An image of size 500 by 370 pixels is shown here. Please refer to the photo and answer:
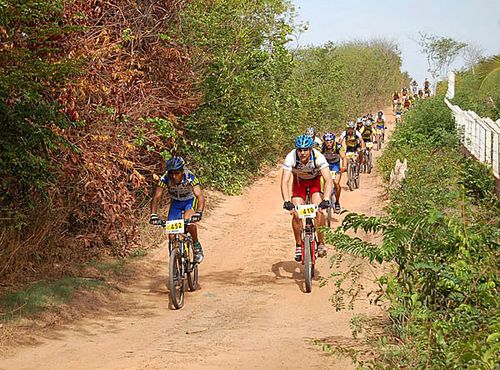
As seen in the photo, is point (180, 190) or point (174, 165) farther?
point (180, 190)

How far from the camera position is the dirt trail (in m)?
7.05

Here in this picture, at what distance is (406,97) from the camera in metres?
40.6

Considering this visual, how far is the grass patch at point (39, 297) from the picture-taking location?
8898 millimetres

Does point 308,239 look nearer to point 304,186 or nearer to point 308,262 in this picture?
point 308,262

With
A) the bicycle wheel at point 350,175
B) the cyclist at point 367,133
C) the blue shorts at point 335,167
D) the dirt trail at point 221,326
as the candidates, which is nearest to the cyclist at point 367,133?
Result: the cyclist at point 367,133

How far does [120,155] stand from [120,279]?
1.99m

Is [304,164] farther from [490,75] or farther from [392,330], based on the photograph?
[490,75]

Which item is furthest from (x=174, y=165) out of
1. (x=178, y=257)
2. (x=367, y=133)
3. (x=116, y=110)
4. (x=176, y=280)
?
(x=367, y=133)

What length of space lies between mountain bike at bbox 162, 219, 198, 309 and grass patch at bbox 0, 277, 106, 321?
1.47 m

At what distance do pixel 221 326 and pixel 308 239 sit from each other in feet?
6.39

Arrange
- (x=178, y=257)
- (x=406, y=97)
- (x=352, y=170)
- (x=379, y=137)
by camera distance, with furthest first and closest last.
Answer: (x=406, y=97)
(x=379, y=137)
(x=352, y=170)
(x=178, y=257)

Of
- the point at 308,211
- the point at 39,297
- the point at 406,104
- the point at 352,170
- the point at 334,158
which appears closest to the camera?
the point at 39,297

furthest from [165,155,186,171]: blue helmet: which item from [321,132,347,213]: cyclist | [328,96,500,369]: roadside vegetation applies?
[321,132,347,213]: cyclist

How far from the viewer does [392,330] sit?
271 inches
